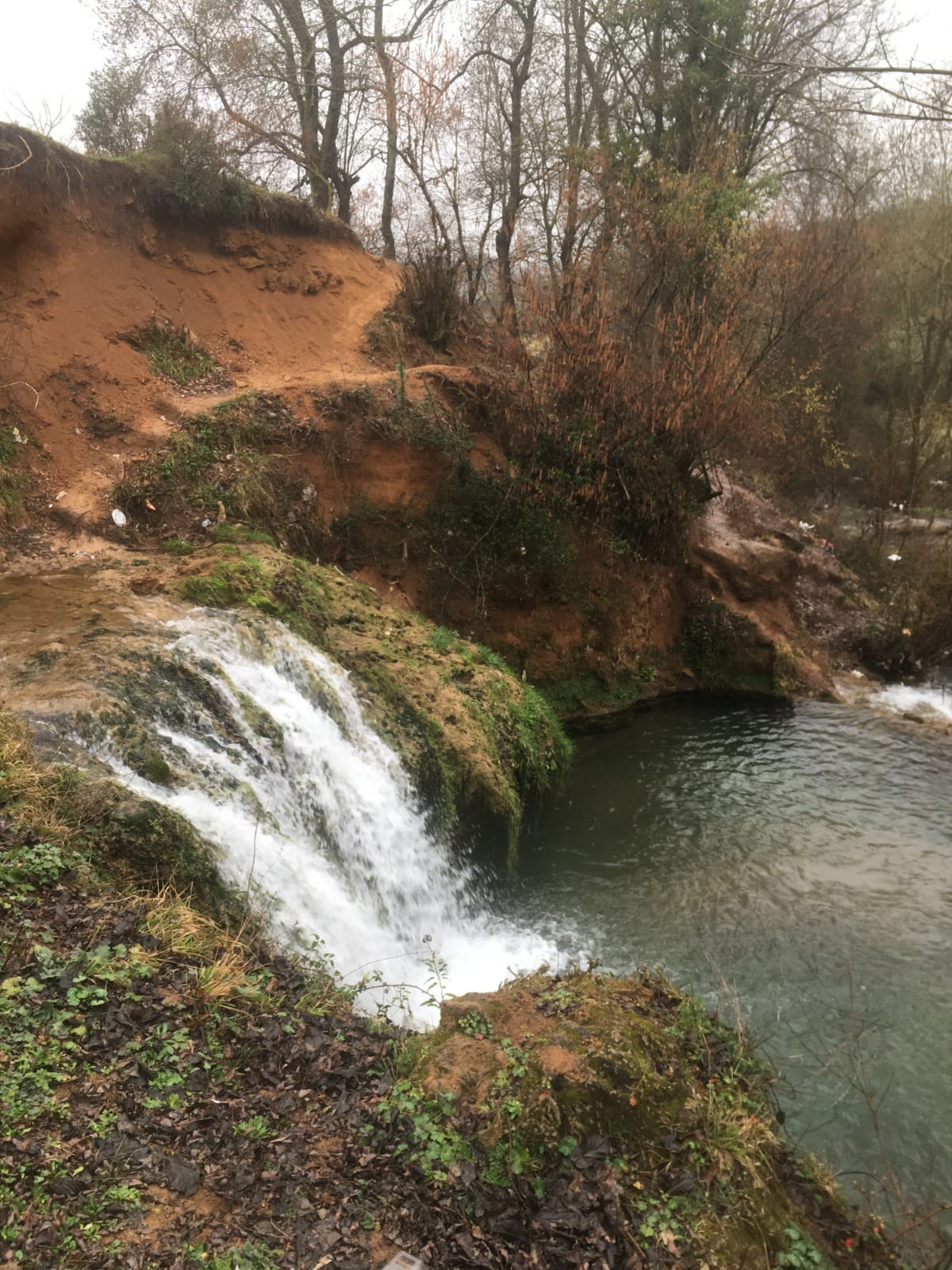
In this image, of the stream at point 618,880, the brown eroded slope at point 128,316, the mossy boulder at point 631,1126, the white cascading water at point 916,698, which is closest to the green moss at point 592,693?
the stream at point 618,880

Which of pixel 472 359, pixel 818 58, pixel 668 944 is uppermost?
pixel 818 58

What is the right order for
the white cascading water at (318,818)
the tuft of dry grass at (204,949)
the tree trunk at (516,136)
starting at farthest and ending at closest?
1. the tree trunk at (516,136)
2. the white cascading water at (318,818)
3. the tuft of dry grass at (204,949)

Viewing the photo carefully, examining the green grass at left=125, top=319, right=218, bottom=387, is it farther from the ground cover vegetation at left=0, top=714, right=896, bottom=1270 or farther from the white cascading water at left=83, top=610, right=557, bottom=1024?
the ground cover vegetation at left=0, top=714, right=896, bottom=1270

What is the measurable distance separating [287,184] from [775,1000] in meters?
18.4

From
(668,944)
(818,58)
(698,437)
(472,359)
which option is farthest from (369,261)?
(668,944)

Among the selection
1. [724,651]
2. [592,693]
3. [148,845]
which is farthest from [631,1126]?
[724,651]

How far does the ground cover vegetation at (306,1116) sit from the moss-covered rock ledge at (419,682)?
263cm

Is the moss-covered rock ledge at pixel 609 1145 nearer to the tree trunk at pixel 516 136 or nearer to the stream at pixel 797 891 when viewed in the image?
the stream at pixel 797 891

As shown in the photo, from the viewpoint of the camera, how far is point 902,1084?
4699mm

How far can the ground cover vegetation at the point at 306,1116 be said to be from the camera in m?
2.71

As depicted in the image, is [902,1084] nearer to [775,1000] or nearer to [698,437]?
[775,1000]

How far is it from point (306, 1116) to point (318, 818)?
8.18 ft

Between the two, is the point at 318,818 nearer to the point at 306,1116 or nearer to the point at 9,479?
the point at 306,1116

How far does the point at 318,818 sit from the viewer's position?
18.4 ft
